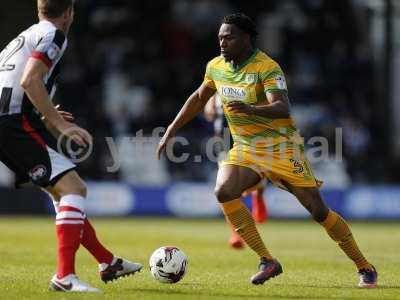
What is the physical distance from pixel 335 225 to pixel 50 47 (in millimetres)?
2916

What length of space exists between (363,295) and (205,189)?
1185 cm

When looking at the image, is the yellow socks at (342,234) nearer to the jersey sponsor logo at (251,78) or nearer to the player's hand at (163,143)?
the jersey sponsor logo at (251,78)

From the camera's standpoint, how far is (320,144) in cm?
2030

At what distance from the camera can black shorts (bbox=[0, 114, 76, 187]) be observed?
765cm

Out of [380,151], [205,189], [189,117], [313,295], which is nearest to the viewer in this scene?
[313,295]

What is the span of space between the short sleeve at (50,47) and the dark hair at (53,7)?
0.50 feet

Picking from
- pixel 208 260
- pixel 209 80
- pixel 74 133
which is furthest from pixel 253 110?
pixel 208 260

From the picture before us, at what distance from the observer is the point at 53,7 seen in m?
7.73

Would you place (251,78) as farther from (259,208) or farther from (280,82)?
(259,208)

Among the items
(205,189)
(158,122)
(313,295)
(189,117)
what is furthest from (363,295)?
(158,122)

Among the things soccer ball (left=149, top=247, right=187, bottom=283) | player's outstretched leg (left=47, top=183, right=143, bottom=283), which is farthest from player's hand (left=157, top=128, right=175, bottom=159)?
player's outstretched leg (left=47, top=183, right=143, bottom=283)

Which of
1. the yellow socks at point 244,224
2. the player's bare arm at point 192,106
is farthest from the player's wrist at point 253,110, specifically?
the player's bare arm at point 192,106

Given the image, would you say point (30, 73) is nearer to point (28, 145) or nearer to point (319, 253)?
point (28, 145)

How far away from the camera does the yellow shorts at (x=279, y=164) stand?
877 centimetres
